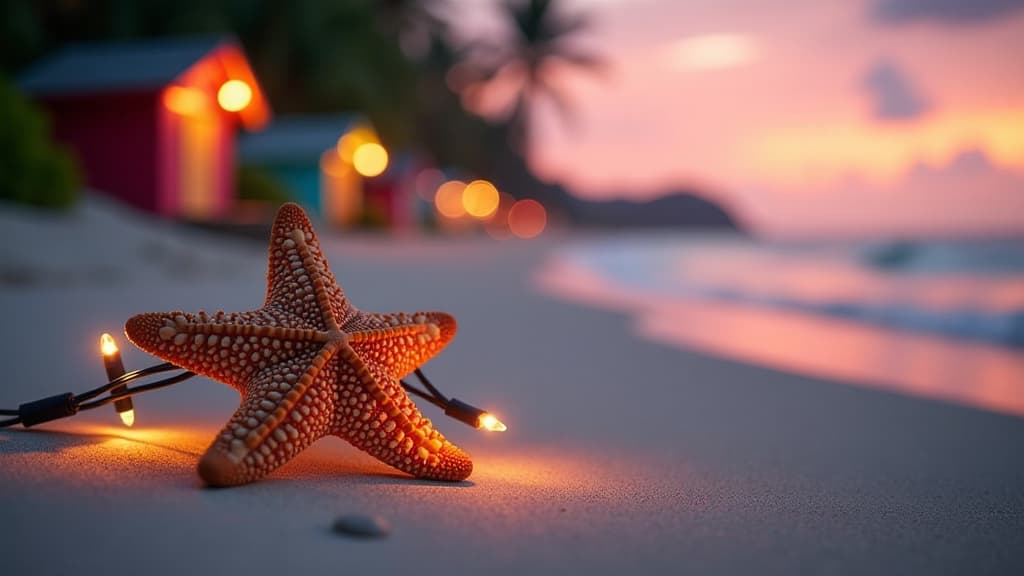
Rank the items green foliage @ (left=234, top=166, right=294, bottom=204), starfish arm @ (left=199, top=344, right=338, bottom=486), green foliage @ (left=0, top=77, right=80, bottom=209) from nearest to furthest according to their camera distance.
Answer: starfish arm @ (left=199, top=344, right=338, bottom=486), green foliage @ (left=0, top=77, right=80, bottom=209), green foliage @ (left=234, top=166, right=294, bottom=204)

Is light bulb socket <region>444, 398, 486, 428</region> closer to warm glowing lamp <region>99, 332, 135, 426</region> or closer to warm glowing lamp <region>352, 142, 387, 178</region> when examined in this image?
warm glowing lamp <region>99, 332, 135, 426</region>

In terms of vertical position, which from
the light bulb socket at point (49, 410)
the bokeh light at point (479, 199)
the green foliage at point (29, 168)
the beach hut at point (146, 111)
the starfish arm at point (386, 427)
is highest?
the bokeh light at point (479, 199)

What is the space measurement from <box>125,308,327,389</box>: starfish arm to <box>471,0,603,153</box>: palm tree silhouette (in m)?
55.3

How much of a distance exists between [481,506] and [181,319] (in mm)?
947

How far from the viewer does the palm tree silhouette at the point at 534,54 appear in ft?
182

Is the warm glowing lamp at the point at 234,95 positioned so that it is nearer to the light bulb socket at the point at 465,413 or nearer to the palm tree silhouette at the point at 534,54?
the light bulb socket at the point at 465,413

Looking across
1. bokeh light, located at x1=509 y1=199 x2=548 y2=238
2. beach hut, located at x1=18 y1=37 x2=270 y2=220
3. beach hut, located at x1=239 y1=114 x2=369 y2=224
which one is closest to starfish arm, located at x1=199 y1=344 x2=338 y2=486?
beach hut, located at x1=18 y1=37 x2=270 y2=220

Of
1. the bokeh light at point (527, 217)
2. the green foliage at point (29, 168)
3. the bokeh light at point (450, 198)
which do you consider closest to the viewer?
the green foliage at point (29, 168)

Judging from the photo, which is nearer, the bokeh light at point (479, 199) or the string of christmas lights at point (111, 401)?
the string of christmas lights at point (111, 401)

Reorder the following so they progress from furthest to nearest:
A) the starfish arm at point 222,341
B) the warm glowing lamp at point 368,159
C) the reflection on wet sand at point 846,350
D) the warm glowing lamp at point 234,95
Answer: the warm glowing lamp at point 368,159 < the warm glowing lamp at point 234,95 < the reflection on wet sand at point 846,350 < the starfish arm at point 222,341

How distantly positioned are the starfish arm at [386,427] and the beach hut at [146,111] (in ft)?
49.3

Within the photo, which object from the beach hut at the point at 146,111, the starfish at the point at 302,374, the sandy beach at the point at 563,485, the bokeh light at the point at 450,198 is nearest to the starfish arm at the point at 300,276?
the starfish at the point at 302,374

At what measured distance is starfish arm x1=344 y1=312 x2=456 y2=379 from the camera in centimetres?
205

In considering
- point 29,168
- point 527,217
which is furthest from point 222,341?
point 527,217
